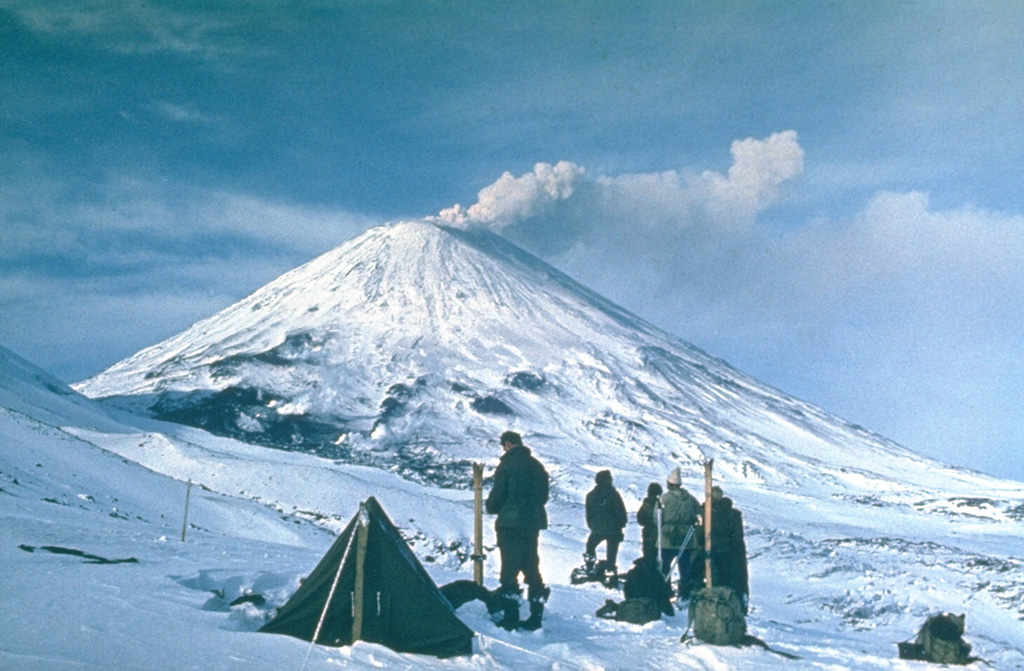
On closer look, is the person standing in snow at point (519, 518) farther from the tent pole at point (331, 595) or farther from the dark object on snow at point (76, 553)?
the dark object on snow at point (76, 553)

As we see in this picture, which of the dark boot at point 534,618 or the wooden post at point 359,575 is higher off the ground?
Result: the wooden post at point 359,575

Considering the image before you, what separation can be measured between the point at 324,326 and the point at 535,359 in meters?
24.5

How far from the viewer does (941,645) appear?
1033 cm

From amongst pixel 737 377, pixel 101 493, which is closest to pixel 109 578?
pixel 101 493

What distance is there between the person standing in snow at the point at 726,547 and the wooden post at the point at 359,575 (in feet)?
19.3

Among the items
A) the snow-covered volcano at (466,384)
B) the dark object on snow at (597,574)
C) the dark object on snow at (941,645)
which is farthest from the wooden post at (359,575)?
the snow-covered volcano at (466,384)

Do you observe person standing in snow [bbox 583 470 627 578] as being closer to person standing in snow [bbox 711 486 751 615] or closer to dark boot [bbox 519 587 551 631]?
person standing in snow [bbox 711 486 751 615]

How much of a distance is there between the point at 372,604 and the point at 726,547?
244 inches

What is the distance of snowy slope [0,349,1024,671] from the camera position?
23.1ft

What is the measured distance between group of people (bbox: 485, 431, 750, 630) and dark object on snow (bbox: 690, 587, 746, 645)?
1.66m

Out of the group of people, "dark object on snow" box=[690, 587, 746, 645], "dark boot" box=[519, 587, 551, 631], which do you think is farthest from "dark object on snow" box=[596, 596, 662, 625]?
"dark boot" box=[519, 587, 551, 631]

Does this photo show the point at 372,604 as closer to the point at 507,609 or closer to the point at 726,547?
the point at 507,609

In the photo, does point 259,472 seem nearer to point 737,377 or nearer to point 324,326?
point 324,326

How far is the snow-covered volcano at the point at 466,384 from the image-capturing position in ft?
253
